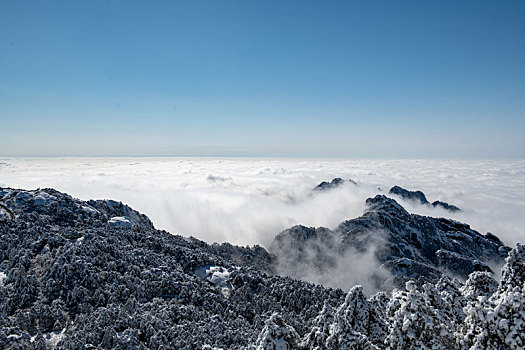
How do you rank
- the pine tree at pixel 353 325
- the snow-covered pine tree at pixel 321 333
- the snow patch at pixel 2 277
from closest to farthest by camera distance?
the pine tree at pixel 353 325, the snow-covered pine tree at pixel 321 333, the snow patch at pixel 2 277

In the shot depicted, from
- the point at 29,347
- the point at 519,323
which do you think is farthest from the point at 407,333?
the point at 29,347

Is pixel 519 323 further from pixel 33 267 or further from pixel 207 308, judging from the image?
pixel 33 267

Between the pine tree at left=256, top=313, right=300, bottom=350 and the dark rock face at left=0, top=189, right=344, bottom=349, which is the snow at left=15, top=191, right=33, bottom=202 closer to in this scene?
the dark rock face at left=0, top=189, right=344, bottom=349

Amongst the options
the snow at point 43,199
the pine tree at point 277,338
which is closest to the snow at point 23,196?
the snow at point 43,199

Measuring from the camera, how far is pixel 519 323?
21031 mm

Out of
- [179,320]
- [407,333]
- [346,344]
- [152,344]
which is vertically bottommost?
[179,320]

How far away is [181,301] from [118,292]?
23.3 metres

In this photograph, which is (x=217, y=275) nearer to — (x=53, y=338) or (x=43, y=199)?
(x=53, y=338)

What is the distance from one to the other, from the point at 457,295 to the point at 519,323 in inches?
603

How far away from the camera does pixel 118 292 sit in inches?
4281

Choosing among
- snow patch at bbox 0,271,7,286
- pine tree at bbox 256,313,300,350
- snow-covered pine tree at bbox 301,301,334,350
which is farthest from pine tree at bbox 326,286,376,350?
snow patch at bbox 0,271,7,286

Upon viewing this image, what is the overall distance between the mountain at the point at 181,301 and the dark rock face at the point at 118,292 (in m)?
0.42

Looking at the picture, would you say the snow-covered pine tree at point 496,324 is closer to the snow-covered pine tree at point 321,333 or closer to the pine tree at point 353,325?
the pine tree at point 353,325

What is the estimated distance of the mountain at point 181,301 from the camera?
2478 centimetres
